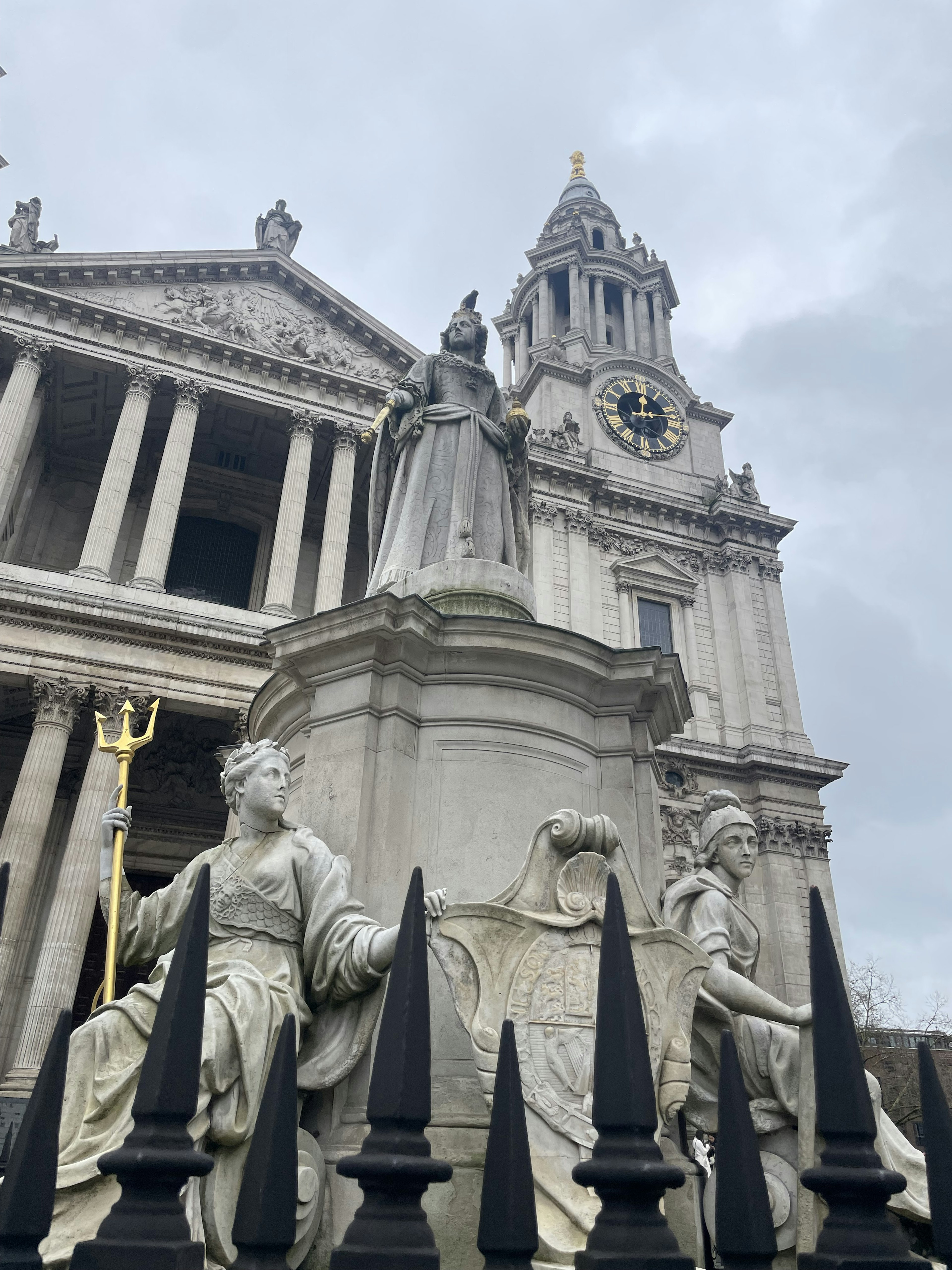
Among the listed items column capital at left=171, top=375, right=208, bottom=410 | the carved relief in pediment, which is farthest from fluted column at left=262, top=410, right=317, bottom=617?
column capital at left=171, top=375, right=208, bottom=410

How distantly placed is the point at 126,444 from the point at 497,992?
22.4 meters

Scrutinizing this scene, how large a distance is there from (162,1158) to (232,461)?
28.0m

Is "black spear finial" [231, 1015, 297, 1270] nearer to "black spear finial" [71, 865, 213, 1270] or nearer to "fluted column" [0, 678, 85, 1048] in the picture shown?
"black spear finial" [71, 865, 213, 1270]

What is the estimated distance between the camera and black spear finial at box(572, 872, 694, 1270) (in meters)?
1.27

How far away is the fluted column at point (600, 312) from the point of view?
39688 millimetres

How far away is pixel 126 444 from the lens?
22.9m

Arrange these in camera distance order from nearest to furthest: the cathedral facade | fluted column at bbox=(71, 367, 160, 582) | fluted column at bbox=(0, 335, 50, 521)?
1. the cathedral facade
2. fluted column at bbox=(71, 367, 160, 582)
3. fluted column at bbox=(0, 335, 50, 521)

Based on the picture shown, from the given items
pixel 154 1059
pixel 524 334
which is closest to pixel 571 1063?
pixel 154 1059

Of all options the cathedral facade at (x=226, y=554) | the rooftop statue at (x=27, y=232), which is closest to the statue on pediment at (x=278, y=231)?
the cathedral facade at (x=226, y=554)

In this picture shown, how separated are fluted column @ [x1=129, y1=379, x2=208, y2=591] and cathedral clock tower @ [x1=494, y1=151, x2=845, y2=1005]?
9967 millimetres

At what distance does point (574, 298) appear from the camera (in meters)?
41.0

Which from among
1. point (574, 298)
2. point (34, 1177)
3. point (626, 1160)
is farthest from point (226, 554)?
point (626, 1160)

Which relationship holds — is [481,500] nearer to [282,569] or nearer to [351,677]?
[351,677]

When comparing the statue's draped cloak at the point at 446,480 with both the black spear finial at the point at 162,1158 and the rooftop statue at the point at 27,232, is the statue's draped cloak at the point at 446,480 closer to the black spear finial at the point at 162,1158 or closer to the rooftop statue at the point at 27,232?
the black spear finial at the point at 162,1158
